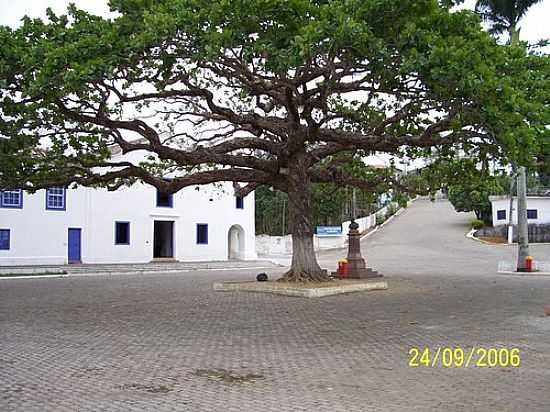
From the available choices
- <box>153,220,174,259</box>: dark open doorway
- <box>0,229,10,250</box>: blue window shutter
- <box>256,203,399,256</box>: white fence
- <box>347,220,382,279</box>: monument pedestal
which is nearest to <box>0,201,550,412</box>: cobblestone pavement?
<box>347,220,382,279</box>: monument pedestal

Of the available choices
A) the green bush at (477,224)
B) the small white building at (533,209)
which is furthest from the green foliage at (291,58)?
the green bush at (477,224)

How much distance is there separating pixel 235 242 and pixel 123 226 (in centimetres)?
926

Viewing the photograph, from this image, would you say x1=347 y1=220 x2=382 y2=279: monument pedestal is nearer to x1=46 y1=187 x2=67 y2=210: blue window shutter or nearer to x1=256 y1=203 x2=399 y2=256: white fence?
x1=46 y1=187 x2=67 y2=210: blue window shutter

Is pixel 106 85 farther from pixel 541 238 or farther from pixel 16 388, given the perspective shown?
pixel 541 238

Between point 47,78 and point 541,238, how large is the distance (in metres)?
39.6

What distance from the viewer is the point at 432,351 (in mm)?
8742

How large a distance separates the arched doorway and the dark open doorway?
4.56 m

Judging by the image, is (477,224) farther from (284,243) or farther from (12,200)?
(12,200)

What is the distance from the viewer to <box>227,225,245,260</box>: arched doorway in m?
39.9

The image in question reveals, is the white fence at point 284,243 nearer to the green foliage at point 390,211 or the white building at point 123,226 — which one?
the white building at point 123,226

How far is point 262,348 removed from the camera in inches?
357

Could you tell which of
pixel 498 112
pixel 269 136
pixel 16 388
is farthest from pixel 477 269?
pixel 16 388

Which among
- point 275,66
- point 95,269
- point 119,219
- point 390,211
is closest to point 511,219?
point 390,211

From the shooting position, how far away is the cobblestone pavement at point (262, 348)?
6.23 metres
